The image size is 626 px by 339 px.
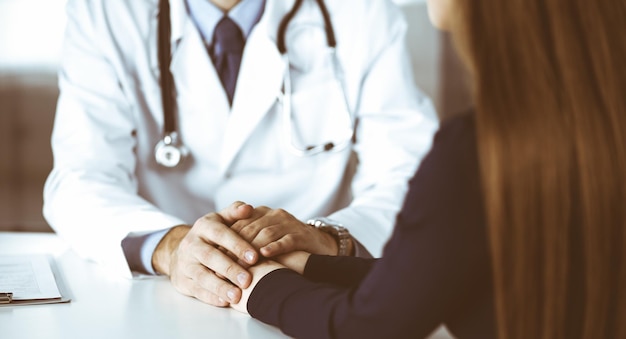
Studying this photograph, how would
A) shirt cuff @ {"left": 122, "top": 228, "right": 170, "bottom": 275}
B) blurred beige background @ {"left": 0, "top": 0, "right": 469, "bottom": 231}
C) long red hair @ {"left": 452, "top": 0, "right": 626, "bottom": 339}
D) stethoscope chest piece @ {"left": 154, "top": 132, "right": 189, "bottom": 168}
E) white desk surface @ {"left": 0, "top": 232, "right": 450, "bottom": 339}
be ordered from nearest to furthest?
long red hair @ {"left": 452, "top": 0, "right": 626, "bottom": 339} < white desk surface @ {"left": 0, "top": 232, "right": 450, "bottom": 339} < shirt cuff @ {"left": 122, "top": 228, "right": 170, "bottom": 275} < stethoscope chest piece @ {"left": 154, "top": 132, "right": 189, "bottom": 168} < blurred beige background @ {"left": 0, "top": 0, "right": 469, "bottom": 231}

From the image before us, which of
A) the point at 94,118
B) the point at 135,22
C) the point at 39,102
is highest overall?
the point at 135,22

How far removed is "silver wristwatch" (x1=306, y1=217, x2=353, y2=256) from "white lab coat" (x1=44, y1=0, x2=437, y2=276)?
21 centimetres

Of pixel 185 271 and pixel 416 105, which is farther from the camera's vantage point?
pixel 416 105

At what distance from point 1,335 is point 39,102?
3.09 m

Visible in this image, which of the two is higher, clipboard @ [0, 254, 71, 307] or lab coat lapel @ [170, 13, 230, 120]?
lab coat lapel @ [170, 13, 230, 120]

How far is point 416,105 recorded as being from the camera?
5.02 feet

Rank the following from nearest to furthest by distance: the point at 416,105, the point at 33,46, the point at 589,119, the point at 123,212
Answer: the point at 589,119 < the point at 123,212 < the point at 416,105 < the point at 33,46

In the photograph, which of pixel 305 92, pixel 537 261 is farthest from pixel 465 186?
pixel 305 92

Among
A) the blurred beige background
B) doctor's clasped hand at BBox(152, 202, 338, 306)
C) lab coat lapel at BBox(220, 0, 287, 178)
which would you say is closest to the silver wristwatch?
doctor's clasped hand at BBox(152, 202, 338, 306)

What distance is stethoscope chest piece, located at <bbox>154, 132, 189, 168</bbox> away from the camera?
56.7 inches

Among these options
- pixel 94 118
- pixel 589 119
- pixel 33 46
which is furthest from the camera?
pixel 33 46

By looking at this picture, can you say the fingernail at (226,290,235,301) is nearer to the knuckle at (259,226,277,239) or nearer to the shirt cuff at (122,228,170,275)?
the knuckle at (259,226,277,239)

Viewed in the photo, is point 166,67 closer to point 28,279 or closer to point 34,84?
point 28,279

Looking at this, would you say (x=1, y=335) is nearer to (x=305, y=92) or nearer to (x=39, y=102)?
(x=305, y=92)
